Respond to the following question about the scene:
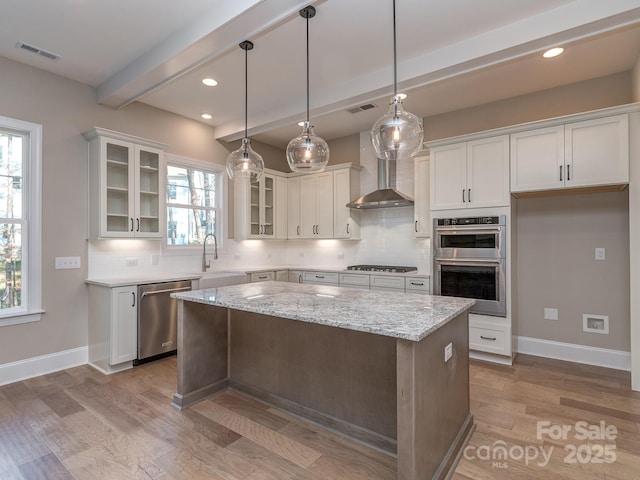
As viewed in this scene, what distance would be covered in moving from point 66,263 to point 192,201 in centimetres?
171

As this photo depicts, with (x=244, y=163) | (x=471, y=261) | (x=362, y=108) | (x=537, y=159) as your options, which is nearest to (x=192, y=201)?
(x=244, y=163)

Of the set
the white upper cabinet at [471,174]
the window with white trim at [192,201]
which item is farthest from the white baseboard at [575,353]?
the window with white trim at [192,201]

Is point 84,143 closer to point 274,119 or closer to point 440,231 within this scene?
point 274,119

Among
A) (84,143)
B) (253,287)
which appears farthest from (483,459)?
(84,143)

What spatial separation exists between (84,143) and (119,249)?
1215mm

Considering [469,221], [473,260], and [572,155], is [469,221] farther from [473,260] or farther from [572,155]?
[572,155]

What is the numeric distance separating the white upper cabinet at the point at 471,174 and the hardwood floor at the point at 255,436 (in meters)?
1.88

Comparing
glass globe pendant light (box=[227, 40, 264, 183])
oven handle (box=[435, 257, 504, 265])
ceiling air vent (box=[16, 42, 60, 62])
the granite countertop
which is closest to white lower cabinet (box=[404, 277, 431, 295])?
oven handle (box=[435, 257, 504, 265])

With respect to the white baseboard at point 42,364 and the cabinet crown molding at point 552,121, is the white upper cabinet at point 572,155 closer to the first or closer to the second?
the cabinet crown molding at point 552,121

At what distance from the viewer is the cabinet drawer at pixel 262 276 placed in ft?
16.5

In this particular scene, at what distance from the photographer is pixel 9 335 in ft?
10.7

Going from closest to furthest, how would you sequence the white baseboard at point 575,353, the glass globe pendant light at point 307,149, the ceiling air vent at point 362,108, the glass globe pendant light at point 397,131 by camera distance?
the glass globe pendant light at point 397,131
the glass globe pendant light at point 307,149
the white baseboard at point 575,353
the ceiling air vent at point 362,108

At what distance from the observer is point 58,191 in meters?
3.58

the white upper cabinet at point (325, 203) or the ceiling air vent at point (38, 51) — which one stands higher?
the ceiling air vent at point (38, 51)
